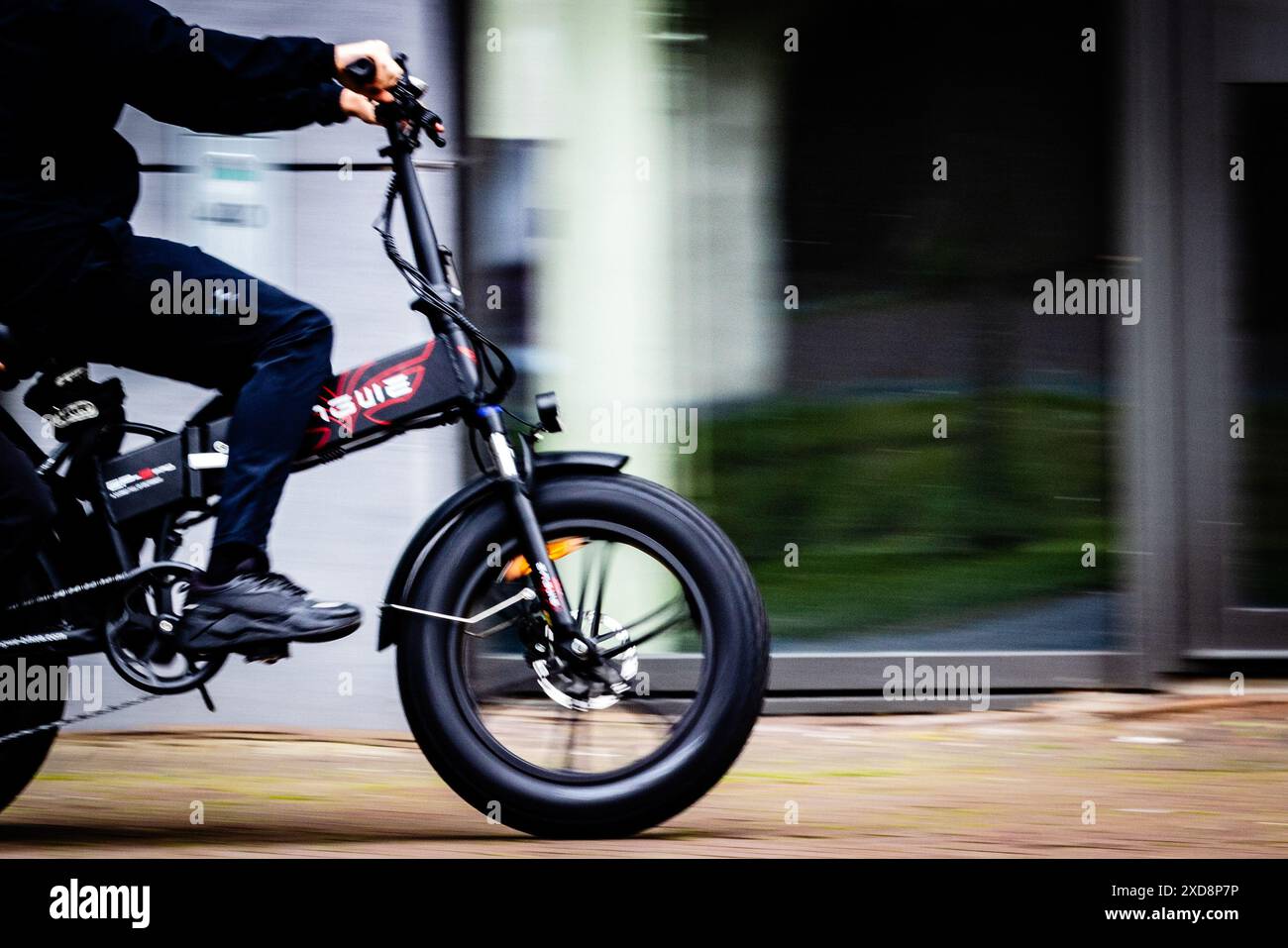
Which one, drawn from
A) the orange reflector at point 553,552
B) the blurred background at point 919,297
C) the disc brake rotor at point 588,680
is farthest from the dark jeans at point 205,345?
the blurred background at point 919,297

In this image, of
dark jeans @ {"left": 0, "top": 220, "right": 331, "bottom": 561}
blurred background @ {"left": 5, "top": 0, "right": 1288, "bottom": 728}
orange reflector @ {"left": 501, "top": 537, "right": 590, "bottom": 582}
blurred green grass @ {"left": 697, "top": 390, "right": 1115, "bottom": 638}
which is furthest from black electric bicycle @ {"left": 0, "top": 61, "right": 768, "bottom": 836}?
blurred green grass @ {"left": 697, "top": 390, "right": 1115, "bottom": 638}

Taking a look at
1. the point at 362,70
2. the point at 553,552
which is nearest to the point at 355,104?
the point at 362,70

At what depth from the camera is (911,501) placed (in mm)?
5801

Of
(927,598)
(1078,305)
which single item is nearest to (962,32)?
(1078,305)

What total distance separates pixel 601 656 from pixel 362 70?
1.34 metres

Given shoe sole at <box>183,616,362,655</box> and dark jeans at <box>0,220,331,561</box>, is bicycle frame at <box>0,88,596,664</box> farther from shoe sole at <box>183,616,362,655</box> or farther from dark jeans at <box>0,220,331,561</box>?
shoe sole at <box>183,616,362,655</box>

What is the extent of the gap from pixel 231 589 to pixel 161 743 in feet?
6.93

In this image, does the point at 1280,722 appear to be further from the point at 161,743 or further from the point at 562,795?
the point at 161,743

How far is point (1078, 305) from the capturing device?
575 cm

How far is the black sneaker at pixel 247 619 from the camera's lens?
3.18 meters

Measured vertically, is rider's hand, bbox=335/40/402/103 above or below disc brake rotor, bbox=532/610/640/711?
above

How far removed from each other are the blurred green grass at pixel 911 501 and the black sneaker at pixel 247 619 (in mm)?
2716

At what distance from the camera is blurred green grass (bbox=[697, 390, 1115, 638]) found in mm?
5746

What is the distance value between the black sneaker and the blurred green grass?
2.72 m
